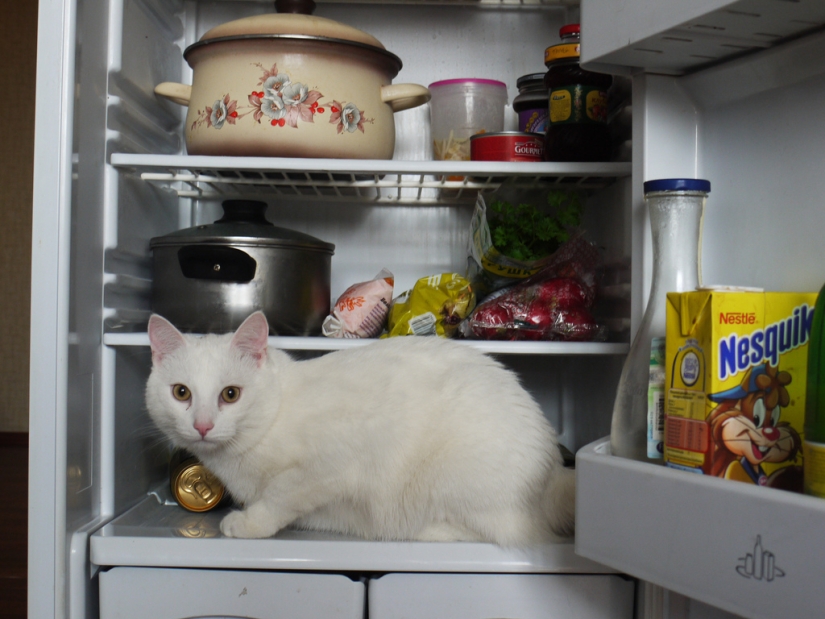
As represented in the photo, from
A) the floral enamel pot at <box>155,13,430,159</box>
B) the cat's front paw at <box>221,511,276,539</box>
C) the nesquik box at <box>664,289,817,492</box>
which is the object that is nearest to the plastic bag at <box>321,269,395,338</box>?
the floral enamel pot at <box>155,13,430,159</box>

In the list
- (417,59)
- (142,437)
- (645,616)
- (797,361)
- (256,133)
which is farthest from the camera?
(417,59)

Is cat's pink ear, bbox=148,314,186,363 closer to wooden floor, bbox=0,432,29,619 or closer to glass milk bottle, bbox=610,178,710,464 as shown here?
glass milk bottle, bbox=610,178,710,464

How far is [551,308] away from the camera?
3.99ft

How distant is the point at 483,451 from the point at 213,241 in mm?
604

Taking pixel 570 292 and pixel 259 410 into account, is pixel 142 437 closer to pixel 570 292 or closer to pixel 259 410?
pixel 259 410

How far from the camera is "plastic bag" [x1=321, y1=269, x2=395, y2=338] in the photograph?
4.20 feet

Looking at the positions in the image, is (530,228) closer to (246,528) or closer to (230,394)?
(230,394)

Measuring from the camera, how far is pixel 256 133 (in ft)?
3.74

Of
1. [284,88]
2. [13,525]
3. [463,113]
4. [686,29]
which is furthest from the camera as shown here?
[13,525]

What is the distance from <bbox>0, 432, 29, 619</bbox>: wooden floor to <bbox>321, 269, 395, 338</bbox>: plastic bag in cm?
112

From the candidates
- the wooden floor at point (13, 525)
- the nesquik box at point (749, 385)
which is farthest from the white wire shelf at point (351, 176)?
the wooden floor at point (13, 525)

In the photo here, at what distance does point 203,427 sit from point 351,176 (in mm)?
603

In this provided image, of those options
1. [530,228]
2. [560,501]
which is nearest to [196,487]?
[560,501]

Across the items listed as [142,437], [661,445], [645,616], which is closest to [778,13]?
[661,445]
